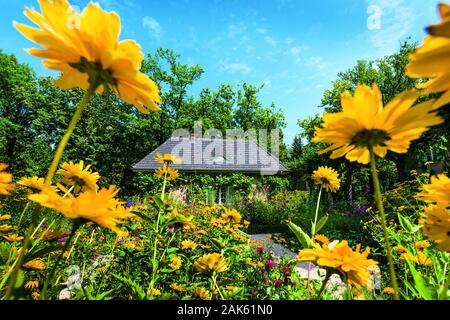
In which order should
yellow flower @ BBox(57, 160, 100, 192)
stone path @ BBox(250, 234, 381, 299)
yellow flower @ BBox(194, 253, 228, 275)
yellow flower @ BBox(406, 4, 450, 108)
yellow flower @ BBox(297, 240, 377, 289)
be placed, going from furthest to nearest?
stone path @ BBox(250, 234, 381, 299)
yellow flower @ BBox(194, 253, 228, 275)
yellow flower @ BBox(57, 160, 100, 192)
yellow flower @ BBox(297, 240, 377, 289)
yellow flower @ BBox(406, 4, 450, 108)

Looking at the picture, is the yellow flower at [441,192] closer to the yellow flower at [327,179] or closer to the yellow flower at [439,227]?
the yellow flower at [439,227]

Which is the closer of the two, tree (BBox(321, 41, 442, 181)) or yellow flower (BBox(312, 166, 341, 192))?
yellow flower (BBox(312, 166, 341, 192))

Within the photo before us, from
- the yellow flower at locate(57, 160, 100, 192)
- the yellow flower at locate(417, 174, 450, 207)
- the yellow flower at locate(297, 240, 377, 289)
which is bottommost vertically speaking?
the yellow flower at locate(297, 240, 377, 289)

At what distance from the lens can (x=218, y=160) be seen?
55.5ft

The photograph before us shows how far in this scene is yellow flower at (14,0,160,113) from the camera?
0.52 metres

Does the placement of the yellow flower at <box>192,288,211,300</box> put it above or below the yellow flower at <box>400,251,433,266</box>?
below

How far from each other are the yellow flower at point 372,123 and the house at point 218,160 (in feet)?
44.7

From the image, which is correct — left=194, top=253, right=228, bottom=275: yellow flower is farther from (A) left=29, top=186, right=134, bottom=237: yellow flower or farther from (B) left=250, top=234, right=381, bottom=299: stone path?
(A) left=29, top=186, right=134, bottom=237: yellow flower

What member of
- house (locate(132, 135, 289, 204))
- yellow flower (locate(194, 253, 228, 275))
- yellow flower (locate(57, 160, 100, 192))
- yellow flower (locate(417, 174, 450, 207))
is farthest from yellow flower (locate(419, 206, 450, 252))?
house (locate(132, 135, 289, 204))

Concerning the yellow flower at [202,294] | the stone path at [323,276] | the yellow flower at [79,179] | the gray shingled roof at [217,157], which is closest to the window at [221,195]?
the gray shingled roof at [217,157]

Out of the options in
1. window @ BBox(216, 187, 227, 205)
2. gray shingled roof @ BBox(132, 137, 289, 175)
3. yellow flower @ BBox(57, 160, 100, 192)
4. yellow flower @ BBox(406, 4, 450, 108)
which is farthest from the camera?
gray shingled roof @ BBox(132, 137, 289, 175)

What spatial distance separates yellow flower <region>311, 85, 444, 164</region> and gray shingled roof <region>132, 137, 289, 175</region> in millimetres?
14741

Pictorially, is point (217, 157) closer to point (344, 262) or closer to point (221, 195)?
point (221, 195)
